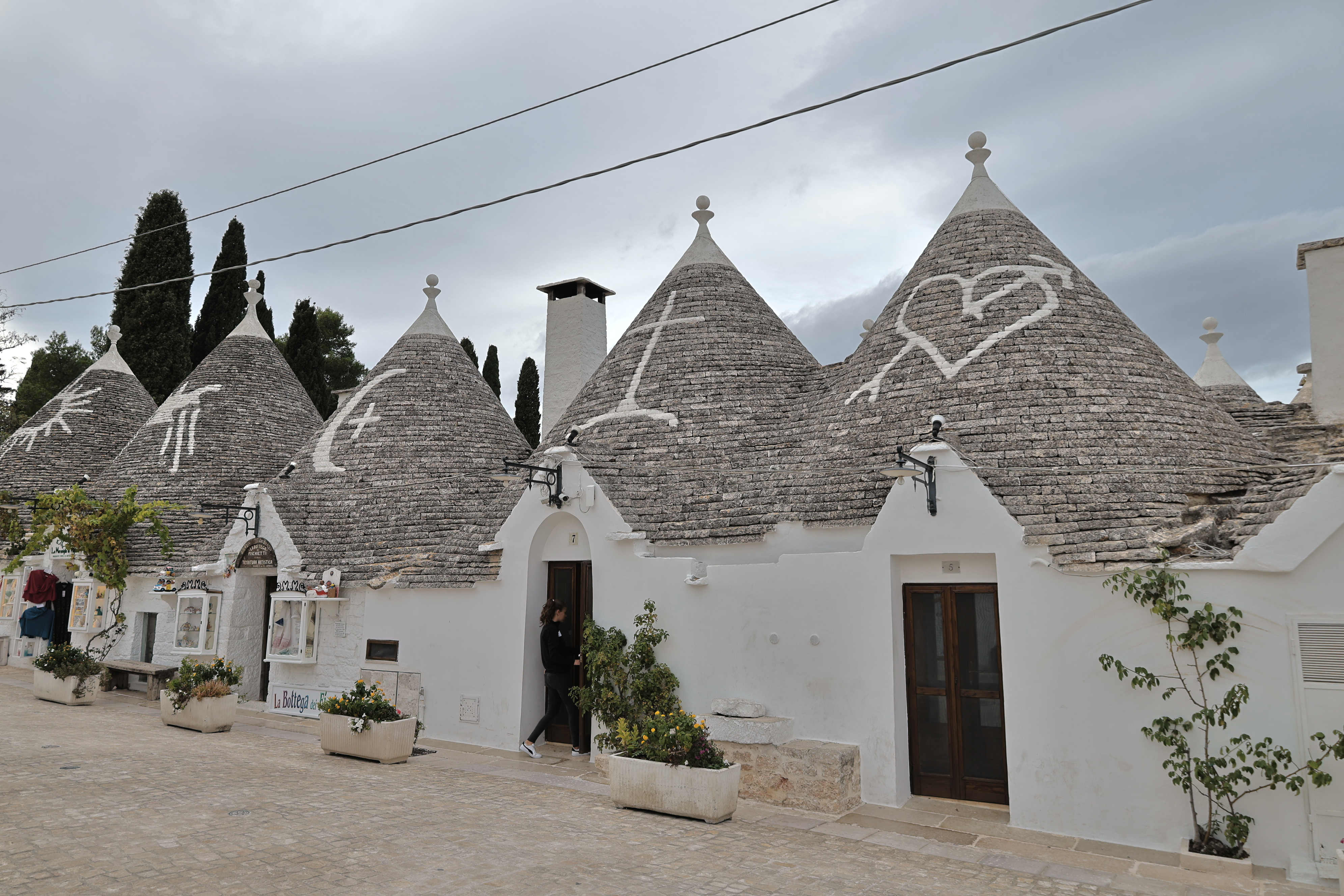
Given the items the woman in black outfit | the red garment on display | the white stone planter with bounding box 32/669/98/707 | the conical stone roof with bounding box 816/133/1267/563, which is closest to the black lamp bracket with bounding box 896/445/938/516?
the conical stone roof with bounding box 816/133/1267/563

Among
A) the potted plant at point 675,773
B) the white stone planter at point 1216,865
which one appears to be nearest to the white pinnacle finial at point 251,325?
the potted plant at point 675,773

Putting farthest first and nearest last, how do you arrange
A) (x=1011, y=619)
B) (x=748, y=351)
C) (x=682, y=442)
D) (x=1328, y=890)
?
(x=748, y=351) → (x=682, y=442) → (x=1011, y=619) → (x=1328, y=890)

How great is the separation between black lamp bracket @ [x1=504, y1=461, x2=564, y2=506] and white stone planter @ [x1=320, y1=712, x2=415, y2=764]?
3.22m

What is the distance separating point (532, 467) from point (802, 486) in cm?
357

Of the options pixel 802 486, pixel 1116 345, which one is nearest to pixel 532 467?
pixel 802 486

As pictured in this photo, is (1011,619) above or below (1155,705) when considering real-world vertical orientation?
above

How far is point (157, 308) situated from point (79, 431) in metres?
10.4

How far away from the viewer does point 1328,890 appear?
6.26 metres

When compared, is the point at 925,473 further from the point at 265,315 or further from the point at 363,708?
the point at 265,315

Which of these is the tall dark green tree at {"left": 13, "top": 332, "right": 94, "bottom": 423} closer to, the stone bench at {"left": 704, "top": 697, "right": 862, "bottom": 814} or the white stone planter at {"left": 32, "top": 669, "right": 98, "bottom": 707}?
the white stone planter at {"left": 32, "top": 669, "right": 98, "bottom": 707}

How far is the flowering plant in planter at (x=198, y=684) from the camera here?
1188cm

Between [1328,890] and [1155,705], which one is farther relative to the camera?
[1155,705]

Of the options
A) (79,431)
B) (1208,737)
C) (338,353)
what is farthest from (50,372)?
(1208,737)

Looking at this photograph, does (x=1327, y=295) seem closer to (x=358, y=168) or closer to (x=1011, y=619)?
(x=1011, y=619)
